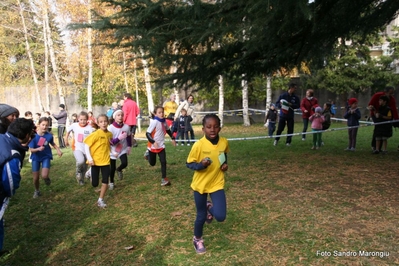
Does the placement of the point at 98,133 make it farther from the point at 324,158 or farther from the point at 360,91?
the point at 360,91

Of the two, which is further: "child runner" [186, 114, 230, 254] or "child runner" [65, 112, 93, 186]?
"child runner" [65, 112, 93, 186]

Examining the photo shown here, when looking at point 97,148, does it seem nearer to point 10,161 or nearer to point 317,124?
point 10,161

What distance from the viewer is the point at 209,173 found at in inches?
162

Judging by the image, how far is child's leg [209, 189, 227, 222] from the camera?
159 inches

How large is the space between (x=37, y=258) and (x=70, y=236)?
63cm

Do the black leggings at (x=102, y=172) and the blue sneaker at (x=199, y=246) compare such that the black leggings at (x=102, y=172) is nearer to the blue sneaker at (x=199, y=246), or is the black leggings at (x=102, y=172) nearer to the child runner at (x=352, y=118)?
the blue sneaker at (x=199, y=246)

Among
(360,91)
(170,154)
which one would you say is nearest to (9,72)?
(170,154)

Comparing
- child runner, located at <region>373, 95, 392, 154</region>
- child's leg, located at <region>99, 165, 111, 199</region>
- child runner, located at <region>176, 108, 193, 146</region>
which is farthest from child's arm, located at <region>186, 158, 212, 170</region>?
child runner, located at <region>176, 108, 193, 146</region>

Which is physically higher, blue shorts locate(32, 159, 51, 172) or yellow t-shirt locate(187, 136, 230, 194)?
yellow t-shirt locate(187, 136, 230, 194)

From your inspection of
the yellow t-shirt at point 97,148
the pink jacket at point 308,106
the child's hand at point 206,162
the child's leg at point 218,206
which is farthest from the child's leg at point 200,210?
the pink jacket at point 308,106

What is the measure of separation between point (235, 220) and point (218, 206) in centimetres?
107

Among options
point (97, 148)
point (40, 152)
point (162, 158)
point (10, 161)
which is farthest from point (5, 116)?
point (162, 158)

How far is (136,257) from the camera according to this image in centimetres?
422

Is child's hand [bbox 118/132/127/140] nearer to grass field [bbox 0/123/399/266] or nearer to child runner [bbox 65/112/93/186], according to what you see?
child runner [bbox 65/112/93/186]
